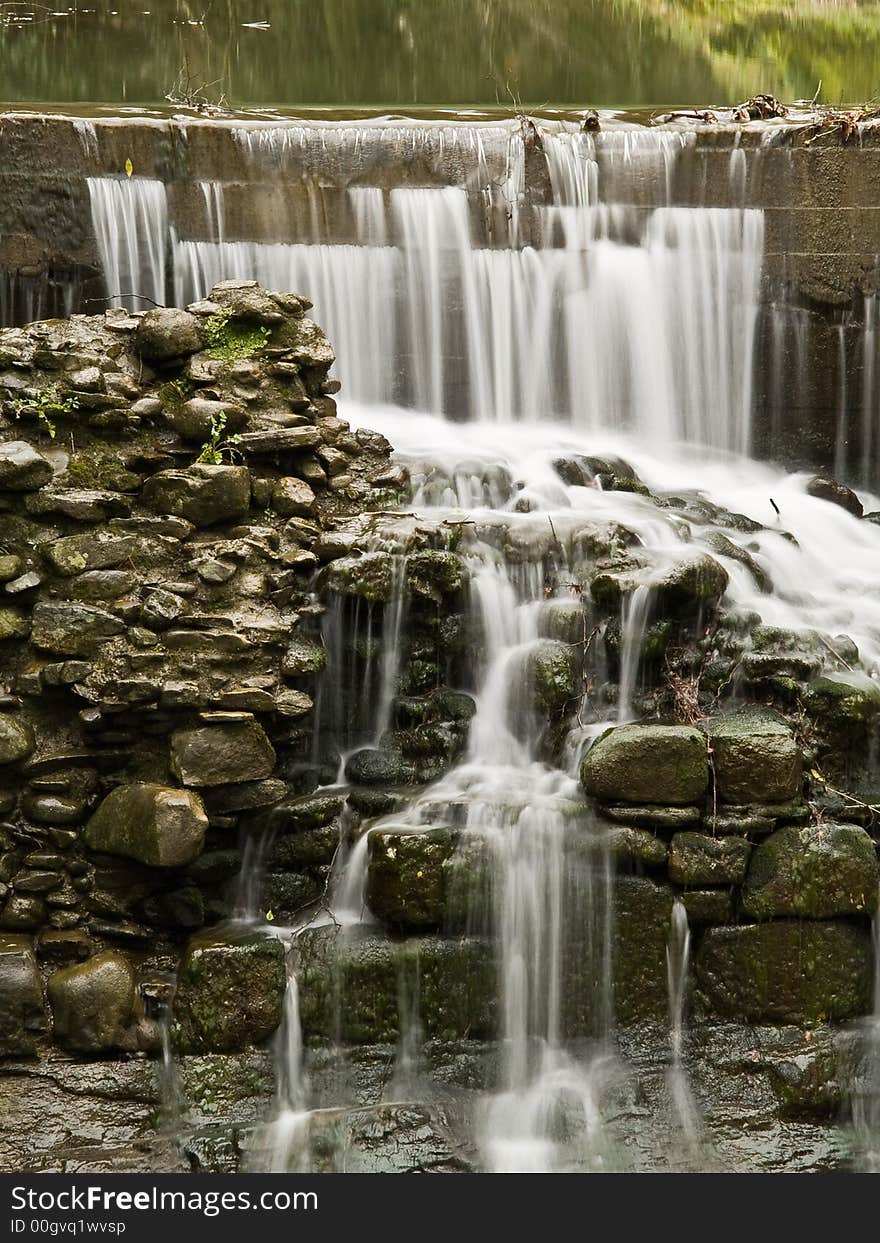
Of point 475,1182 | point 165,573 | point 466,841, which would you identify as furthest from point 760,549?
point 475,1182

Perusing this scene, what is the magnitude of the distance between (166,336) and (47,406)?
2.63ft

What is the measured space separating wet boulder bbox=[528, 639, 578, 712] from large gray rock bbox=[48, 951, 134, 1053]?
2.30m

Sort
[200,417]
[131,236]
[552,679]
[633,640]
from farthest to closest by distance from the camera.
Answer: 1. [131,236]
2. [200,417]
3. [633,640]
4. [552,679]

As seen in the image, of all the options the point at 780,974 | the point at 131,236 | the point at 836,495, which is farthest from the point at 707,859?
the point at 131,236

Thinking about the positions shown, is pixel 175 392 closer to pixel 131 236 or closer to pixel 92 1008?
pixel 131 236

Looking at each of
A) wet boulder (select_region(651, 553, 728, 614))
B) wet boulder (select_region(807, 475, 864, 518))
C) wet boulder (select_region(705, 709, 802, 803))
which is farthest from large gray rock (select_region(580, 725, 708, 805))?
wet boulder (select_region(807, 475, 864, 518))

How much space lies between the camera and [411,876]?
579cm

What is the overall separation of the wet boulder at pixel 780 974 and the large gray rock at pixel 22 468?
3.78m

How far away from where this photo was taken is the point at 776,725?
6.12 m

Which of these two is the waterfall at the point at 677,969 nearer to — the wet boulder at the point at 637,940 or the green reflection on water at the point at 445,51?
the wet boulder at the point at 637,940

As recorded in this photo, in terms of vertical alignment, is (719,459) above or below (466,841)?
above

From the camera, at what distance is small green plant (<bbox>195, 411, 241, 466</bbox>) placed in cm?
687

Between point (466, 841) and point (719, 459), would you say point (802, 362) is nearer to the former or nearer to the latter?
point (719, 459)

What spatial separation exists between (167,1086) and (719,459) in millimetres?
6013
